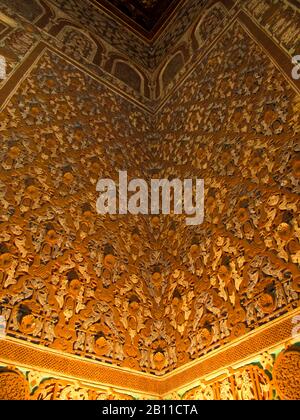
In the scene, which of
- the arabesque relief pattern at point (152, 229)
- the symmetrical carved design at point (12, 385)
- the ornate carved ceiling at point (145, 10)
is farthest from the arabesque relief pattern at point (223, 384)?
the ornate carved ceiling at point (145, 10)

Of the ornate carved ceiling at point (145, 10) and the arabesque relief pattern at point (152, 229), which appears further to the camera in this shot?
the ornate carved ceiling at point (145, 10)

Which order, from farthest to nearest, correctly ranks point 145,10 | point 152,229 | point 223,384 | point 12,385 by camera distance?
point 145,10, point 152,229, point 223,384, point 12,385

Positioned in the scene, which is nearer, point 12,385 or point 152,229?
point 12,385

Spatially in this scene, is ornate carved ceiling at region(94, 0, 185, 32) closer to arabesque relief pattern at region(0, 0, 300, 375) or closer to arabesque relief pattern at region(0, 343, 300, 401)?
arabesque relief pattern at region(0, 0, 300, 375)

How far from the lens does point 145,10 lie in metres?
4.09

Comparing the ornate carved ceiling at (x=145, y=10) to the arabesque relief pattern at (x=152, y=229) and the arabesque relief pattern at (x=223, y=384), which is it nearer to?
the arabesque relief pattern at (x=152, y=229)

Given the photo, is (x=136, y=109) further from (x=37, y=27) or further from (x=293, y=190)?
(x=293, y=190)

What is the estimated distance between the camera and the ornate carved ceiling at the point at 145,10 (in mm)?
3996

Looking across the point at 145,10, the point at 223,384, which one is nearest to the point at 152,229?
the point at 223,384

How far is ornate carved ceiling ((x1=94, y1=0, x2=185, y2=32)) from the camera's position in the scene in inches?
157

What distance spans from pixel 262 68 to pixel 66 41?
181 cm

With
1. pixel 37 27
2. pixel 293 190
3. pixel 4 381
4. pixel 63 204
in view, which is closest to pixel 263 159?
pixel 293 190

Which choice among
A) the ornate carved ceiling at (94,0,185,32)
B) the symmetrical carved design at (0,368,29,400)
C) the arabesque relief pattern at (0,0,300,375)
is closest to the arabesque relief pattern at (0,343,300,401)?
the symmetrical carved design at (0,368,29,400)

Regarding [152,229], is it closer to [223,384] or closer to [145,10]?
[223,384]
